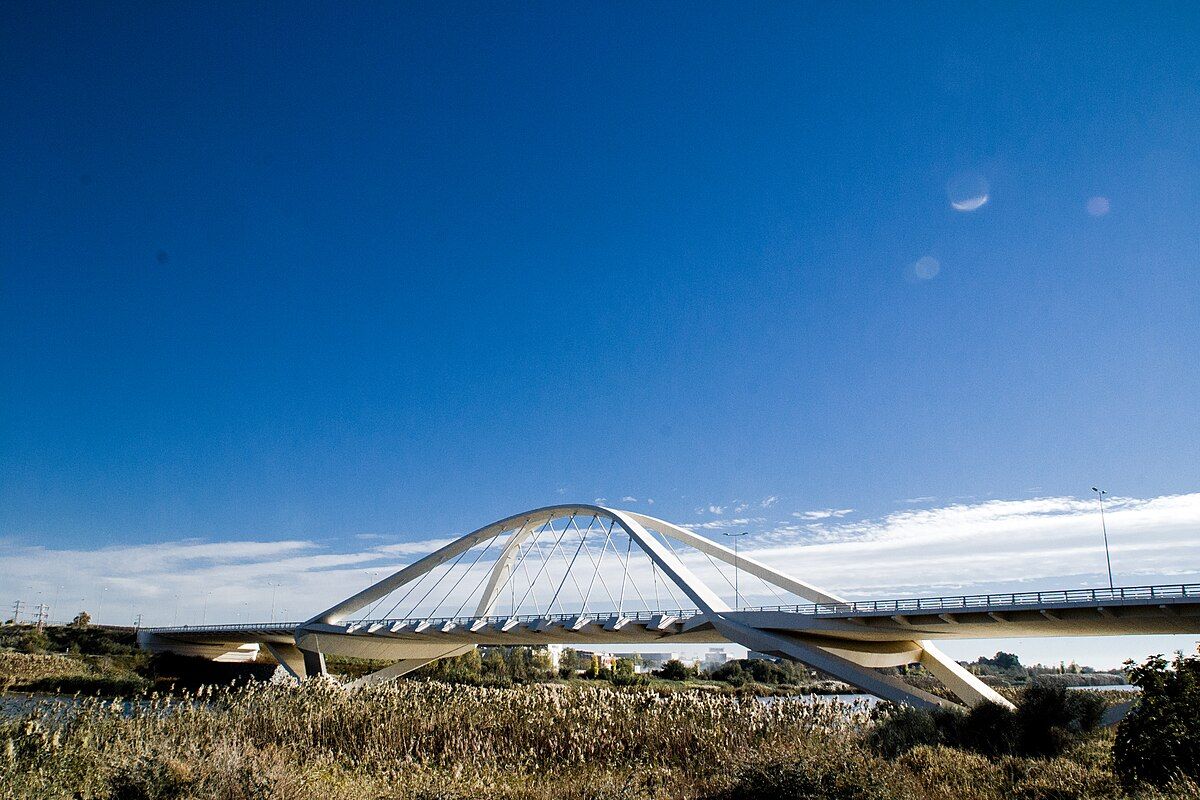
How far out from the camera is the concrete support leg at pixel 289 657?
62.3 metres

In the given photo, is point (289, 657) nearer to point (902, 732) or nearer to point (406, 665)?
point (406, 665)

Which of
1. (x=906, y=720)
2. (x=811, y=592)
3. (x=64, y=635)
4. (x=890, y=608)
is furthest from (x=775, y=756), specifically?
(x=64, y=635)

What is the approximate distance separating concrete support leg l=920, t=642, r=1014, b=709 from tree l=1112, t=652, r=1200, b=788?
2179 centimetres

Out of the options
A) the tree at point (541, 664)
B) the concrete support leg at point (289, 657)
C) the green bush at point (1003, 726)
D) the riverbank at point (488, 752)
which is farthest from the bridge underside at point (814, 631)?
the tree at point (541, 664)

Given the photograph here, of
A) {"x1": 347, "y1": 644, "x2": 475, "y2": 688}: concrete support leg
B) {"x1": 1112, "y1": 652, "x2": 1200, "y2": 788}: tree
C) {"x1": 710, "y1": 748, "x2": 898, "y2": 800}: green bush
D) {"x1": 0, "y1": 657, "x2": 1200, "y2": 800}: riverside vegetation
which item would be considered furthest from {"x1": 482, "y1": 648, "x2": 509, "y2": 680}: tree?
{"x1": 1112, "y1": 652, "x2": 1200, "y2": 788}: tree

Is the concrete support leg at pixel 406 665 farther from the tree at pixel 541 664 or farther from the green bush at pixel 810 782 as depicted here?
the green bush at pixel 810 782

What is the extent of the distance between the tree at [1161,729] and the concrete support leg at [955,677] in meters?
21.8

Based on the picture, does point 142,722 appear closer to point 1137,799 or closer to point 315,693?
point 315,693

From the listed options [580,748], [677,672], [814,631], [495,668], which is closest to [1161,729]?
[580,748]

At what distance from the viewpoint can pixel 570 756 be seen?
554 inches

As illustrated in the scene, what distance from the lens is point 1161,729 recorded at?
35.6ft

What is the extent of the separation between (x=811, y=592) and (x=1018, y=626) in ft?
37.1

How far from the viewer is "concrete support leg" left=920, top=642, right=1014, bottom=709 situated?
32406 millimetres

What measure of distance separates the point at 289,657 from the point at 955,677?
172 ft
